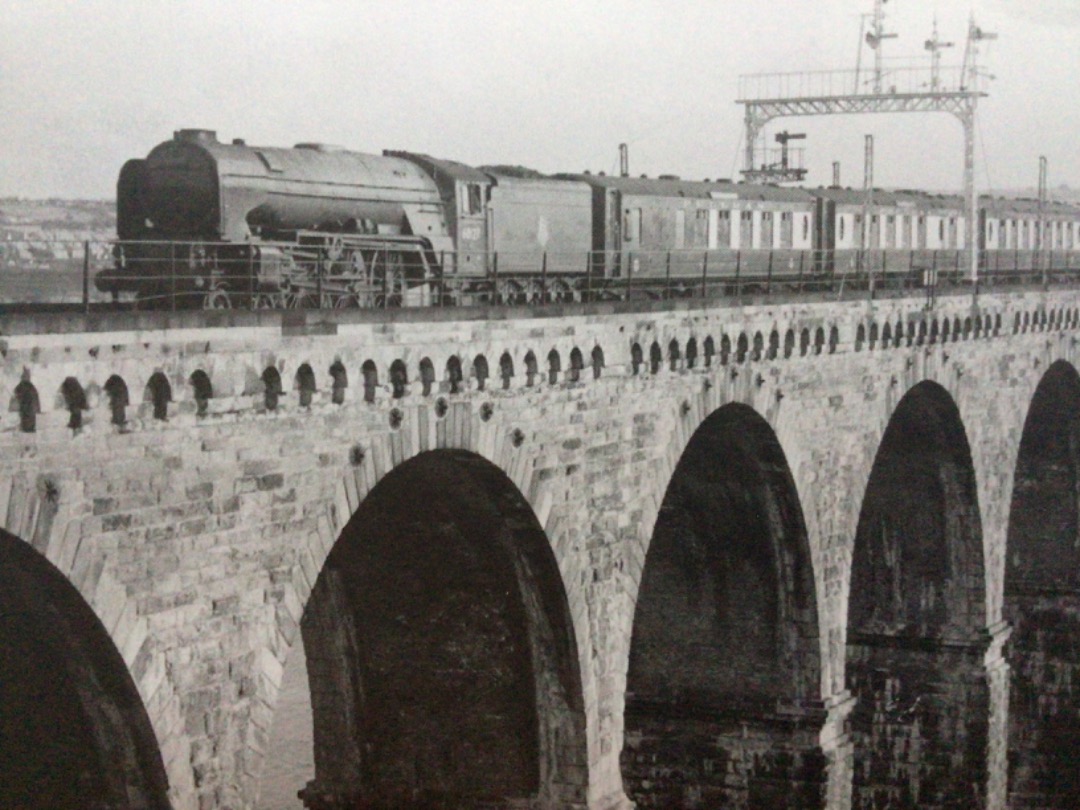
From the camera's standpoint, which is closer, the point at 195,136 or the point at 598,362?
the point at 598,362

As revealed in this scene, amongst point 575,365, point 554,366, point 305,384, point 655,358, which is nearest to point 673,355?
point 655,358

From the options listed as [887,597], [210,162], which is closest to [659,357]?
[210,162]

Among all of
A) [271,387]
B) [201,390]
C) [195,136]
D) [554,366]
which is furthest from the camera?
[195,136]

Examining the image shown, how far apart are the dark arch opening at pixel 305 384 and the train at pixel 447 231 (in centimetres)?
118

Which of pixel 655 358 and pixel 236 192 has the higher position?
pixel 236 192

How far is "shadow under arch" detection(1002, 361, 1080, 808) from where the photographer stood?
148 feet

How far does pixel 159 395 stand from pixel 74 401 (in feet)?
3.64

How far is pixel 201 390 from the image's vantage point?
55.5ft

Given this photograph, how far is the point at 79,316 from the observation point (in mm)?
15336

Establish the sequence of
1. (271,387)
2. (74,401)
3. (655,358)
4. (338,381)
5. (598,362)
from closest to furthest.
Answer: (74,401) → (271,387) → (338,381) → (598,362) → (655,358)

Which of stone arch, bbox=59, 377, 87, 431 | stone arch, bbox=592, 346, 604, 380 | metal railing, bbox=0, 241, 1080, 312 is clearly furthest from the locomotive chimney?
stone arch, bbox=59, 377, 87, 431

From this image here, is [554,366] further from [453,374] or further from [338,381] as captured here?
[338,381]

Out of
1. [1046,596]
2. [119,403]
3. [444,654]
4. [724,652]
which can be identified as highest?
[119,403]

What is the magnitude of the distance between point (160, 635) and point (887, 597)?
26.5m
